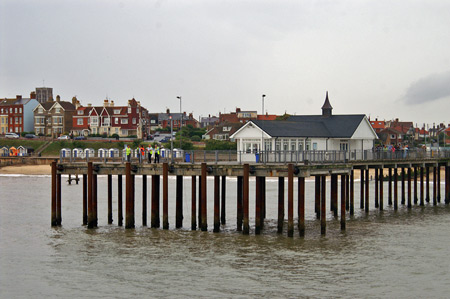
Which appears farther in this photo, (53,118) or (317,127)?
(53,118)

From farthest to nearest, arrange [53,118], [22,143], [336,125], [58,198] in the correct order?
[53,118] < [22,143] < [336,125] < [58,198]

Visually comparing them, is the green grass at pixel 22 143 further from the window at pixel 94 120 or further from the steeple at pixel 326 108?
the steeple at pixel 326 108

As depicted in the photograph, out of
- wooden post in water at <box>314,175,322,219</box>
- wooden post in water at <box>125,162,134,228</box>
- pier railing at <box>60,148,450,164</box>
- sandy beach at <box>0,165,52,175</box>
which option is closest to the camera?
wooden post in water at <box>125,162,134,228</box>

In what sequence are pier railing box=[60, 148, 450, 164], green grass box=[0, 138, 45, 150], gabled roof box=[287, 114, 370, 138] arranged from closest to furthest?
pier railing box=[60, 148, 450, 164] < gabled roof box=[287, 114, 370, 138] < green grass box=[0, 138, 45, 150]

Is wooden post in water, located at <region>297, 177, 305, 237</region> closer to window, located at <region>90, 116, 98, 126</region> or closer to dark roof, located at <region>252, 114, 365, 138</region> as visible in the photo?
dark roof, located at <region>252, 114, 365, 138</region>

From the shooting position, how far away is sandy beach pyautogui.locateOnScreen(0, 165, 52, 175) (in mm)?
102188

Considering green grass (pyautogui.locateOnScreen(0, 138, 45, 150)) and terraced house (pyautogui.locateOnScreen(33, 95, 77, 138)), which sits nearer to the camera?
green grass (pyautogui.locateOnScreen(0, 138, 45, 150))

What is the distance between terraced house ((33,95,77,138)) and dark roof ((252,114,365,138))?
337 feet

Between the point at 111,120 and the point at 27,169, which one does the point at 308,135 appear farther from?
the point at 111,120

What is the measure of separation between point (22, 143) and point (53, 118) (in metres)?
19.7

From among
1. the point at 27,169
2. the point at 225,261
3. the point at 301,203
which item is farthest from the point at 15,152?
the point at 225,261

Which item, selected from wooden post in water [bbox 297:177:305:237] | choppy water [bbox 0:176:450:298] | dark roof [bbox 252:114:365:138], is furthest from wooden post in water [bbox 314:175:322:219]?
wooden post in water [bbox 297:177:305:237]

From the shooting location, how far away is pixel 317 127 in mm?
50812

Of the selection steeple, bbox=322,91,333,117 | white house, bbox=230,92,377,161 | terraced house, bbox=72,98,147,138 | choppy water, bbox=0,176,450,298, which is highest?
terraced house, bbox=72,98,147,138
